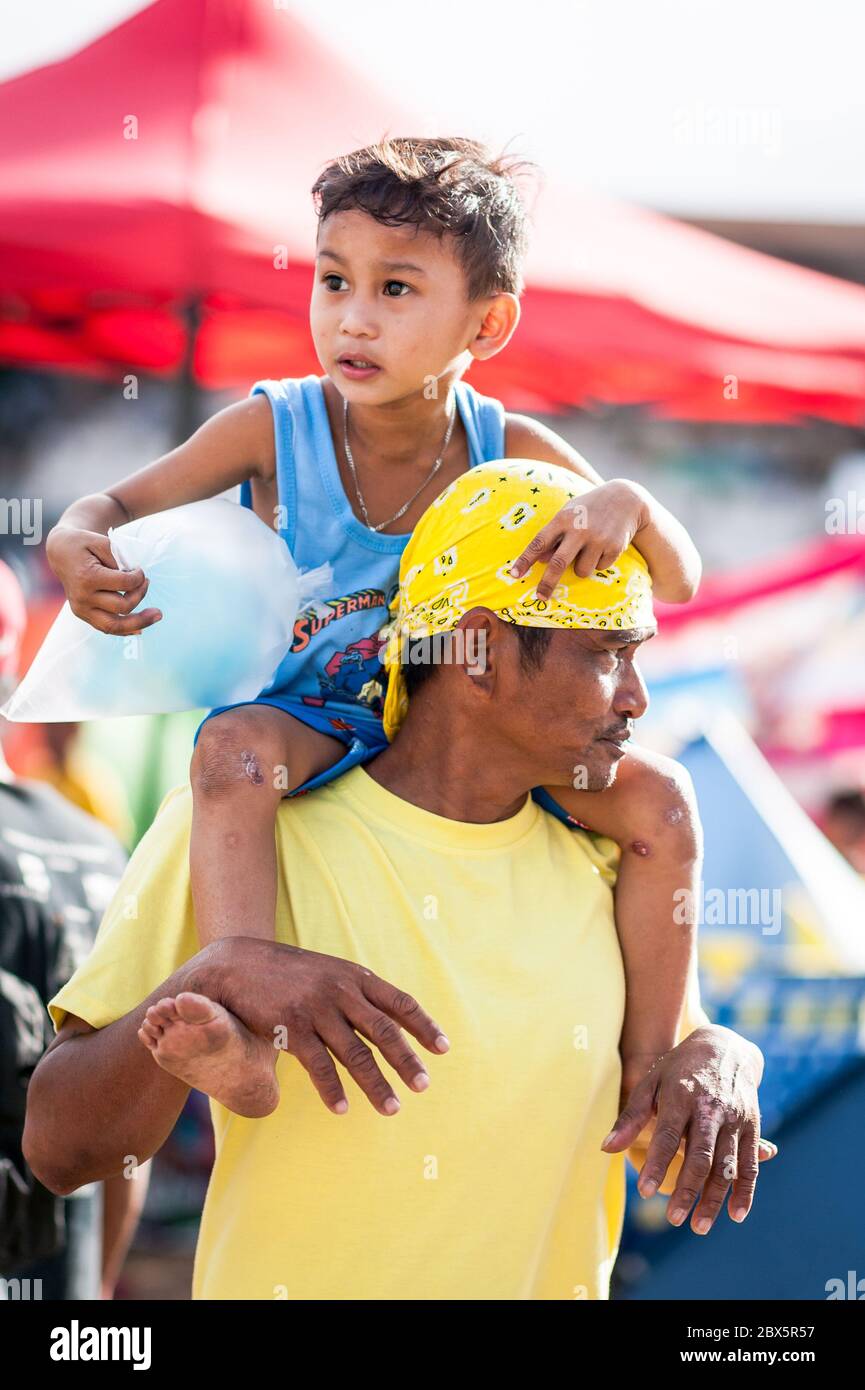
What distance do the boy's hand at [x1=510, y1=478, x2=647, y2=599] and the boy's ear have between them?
0.61 metres

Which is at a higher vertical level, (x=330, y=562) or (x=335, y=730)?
(x=330, y=562)

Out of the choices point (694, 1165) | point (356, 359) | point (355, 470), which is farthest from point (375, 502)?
point (694, 1165)

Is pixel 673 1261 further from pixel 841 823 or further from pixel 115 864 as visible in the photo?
pixel 115 864

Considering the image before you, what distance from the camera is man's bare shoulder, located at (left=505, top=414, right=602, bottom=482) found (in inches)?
95.1

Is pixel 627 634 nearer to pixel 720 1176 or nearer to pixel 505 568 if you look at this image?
pixel 505 568

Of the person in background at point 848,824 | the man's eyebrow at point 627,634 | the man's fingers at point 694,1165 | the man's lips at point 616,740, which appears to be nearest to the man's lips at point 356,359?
the man's eyebrow at point 627,634

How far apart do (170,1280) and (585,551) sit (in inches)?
109

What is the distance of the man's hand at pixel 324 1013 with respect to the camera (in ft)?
5.20

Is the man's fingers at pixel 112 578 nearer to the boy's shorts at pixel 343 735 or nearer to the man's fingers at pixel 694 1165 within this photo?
the boy's shorts at pixel 343 735

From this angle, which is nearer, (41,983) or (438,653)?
(438,653)

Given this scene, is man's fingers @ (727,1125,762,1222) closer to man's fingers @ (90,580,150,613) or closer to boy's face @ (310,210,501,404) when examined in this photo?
man's fingers @ (90,580,150,613)

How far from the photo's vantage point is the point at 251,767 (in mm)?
1934

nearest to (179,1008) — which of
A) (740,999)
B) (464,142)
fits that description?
(464,142)

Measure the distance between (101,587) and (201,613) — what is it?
0.23m
